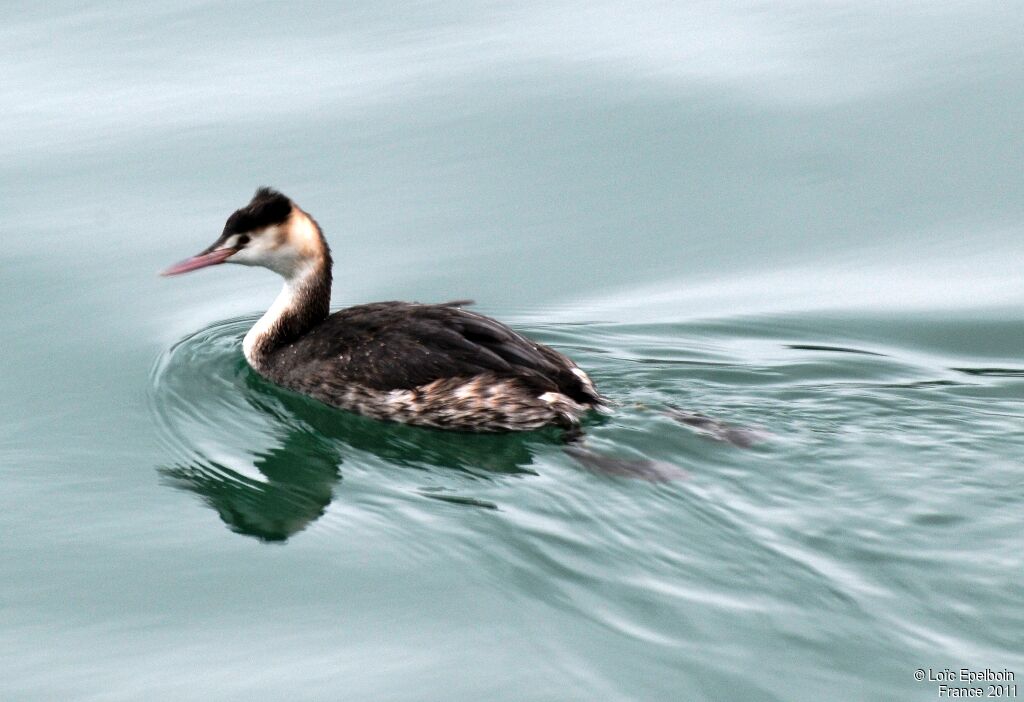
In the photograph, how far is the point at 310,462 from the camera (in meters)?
8.40

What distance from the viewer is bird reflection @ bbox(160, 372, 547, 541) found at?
25.6 feet

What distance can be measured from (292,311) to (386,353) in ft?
2.94

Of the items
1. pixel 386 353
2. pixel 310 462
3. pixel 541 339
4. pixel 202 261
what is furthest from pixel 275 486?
pixel 541 339

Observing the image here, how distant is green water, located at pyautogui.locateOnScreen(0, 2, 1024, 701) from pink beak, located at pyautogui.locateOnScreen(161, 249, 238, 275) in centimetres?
65

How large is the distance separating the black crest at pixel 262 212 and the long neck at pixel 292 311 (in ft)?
1.25

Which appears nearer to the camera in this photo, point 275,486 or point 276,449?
point 275,486

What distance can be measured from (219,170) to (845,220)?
14.7 ft

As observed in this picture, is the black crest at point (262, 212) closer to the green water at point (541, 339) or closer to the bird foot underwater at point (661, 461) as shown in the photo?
the green water at point (541, 339)

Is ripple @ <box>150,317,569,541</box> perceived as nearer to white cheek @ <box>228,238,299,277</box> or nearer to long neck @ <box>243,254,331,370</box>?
long neck @ <box>243,254,331,370</box>

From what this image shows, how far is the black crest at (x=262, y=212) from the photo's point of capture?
9.16 m

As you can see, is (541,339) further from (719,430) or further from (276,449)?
(276,449)

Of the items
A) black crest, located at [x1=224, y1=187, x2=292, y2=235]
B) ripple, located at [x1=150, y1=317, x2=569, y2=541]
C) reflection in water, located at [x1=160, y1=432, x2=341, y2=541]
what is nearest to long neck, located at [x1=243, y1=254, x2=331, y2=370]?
ripple, located at [x1=150, y1=317, x2=569, y2=541]

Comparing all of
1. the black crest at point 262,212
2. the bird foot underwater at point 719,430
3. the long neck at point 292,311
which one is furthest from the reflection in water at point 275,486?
the bird foot underwater at point 719,430

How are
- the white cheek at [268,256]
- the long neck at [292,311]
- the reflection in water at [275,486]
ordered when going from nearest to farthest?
the reflection in water at [275,486], the white cheek at [268,256], the long neck at [292,311]
